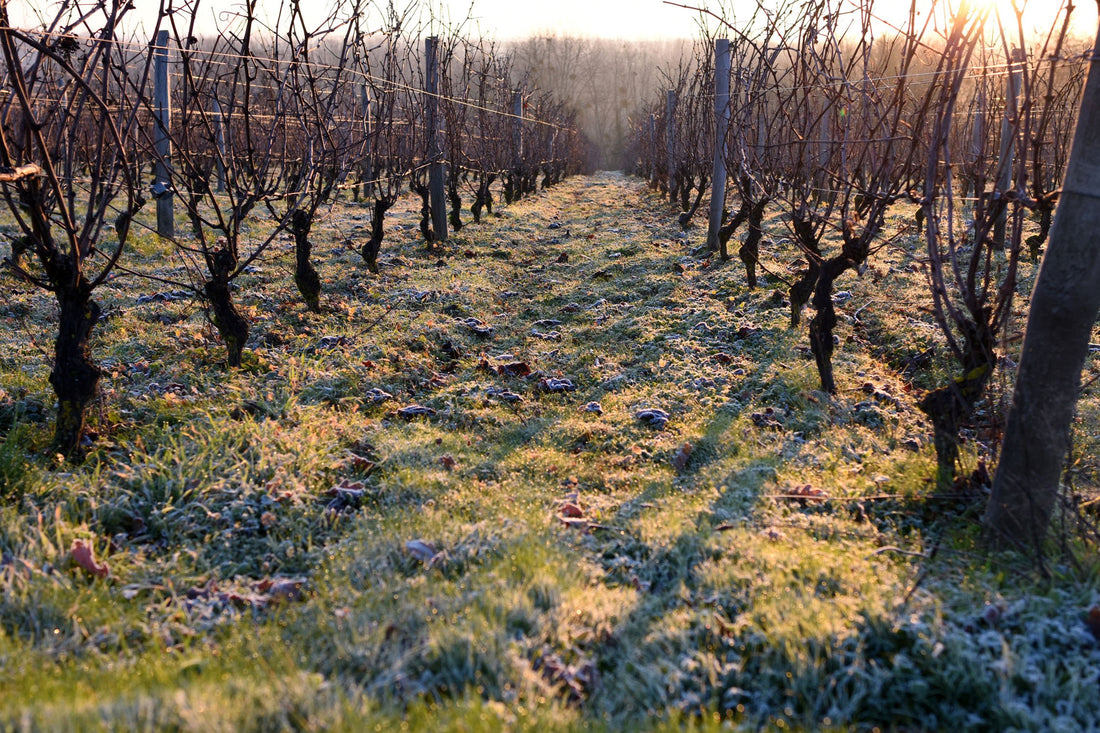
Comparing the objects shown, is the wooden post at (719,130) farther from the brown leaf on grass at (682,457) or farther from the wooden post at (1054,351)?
the wooden post at (1054,351)

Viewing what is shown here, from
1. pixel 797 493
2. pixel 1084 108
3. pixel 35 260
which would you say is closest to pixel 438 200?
pixel 35 260

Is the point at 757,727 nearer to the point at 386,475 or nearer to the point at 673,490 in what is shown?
the point at 673,490

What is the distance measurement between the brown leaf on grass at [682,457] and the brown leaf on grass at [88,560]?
2.55 m

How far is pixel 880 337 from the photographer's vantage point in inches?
239

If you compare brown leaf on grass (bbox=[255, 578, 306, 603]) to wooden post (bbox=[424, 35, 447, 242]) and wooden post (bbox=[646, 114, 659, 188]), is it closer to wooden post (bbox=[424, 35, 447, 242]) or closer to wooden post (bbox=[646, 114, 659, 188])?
wooden post (bbox=[424, 35, 447, 242])

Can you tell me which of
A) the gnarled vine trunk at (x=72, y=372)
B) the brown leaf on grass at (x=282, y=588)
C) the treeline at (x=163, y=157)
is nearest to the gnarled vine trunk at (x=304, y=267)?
the treeline at (x=163, y=157)

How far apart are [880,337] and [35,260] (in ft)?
29.0

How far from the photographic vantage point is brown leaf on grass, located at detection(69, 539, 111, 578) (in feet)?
8.63

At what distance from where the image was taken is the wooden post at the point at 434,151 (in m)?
10.4

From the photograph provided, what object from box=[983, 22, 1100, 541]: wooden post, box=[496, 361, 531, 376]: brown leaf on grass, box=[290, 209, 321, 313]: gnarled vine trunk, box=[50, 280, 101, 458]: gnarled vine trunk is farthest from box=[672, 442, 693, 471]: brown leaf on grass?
box=[290, 209, 321, 313]: gnarled vine trunk

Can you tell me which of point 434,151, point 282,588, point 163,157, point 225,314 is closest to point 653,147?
point 434,151

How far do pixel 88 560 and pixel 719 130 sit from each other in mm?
9358

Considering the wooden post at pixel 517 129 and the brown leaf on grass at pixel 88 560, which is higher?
the wooden post at pixel 517 129

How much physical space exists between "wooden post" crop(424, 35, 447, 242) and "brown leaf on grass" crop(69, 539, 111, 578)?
8.23 metres
